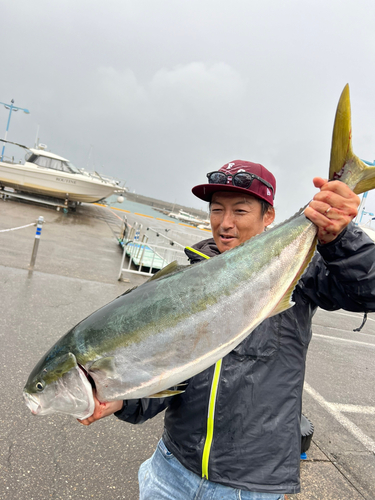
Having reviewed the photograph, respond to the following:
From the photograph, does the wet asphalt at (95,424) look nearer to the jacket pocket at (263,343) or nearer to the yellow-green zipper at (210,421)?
the yellow-green zipper at (210,421)

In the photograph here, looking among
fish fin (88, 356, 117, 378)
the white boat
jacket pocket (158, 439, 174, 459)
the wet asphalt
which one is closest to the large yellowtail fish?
fish fin (88, 356, 117, 378)

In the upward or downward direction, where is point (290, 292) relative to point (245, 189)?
downward

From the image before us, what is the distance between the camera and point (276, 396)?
1792 millimetres

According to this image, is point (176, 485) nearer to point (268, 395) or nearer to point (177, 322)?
point (268, 395)

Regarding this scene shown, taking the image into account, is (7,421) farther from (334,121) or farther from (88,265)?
(88,265)

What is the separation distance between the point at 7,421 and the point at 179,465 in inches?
93.7

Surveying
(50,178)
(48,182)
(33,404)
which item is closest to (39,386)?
(33,404)

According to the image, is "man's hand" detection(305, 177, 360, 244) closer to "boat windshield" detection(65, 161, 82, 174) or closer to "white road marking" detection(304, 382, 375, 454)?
"white road marking" detection(304, 382, 375, 454)

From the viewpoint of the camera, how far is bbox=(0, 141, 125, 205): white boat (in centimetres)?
2084

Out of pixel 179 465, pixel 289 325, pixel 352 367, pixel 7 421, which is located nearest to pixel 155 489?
pixel 179 465

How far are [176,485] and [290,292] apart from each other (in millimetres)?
1229

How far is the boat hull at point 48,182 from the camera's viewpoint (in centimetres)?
2080

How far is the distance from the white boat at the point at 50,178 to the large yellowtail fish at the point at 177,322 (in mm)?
20971

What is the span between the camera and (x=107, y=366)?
151 centimetres
